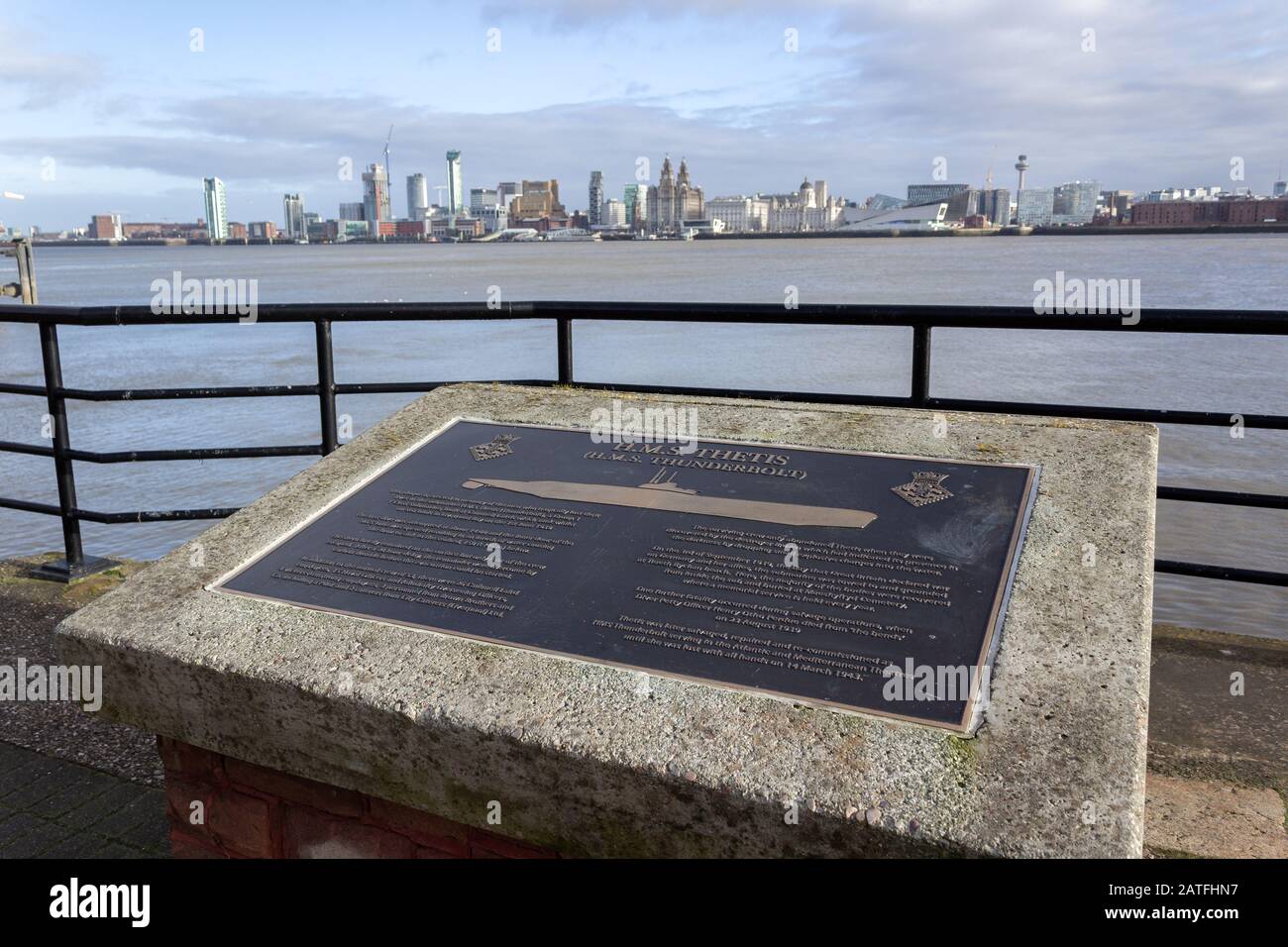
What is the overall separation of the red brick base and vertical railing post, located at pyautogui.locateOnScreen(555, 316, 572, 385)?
2259mm

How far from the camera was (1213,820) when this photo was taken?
292 cm

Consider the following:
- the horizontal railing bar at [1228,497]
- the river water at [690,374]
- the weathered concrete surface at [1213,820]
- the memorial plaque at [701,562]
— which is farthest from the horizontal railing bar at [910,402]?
the river water at [690,374]

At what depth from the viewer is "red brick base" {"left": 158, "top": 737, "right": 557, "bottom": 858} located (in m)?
2.78

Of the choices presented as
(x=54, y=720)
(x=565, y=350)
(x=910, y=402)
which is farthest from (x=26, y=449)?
(x=910, y=402)

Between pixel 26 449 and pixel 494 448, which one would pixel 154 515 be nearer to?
pixel 26 449

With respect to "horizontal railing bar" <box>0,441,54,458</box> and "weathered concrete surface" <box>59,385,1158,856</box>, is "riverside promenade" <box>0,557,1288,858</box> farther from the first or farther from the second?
"horizontal railing bar" <box>0,441,54,458</box>

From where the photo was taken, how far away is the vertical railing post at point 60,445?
510 centimetres

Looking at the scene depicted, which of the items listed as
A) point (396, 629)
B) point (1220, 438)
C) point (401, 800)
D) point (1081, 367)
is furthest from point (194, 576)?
point (1081, 367)

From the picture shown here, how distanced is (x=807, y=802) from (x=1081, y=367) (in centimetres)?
2022

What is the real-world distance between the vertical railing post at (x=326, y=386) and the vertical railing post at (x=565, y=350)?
43.1 inches

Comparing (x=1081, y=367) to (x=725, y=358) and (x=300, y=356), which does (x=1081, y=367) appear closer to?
(x=725, y=358)

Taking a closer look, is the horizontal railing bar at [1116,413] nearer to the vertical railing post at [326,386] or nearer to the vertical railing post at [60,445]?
the vertical railing post at [326,386]

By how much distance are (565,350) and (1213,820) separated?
3153 mm

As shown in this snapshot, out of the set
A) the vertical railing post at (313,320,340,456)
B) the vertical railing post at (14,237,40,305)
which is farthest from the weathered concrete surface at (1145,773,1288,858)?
the vertical railing post at (14,237,40,305)
